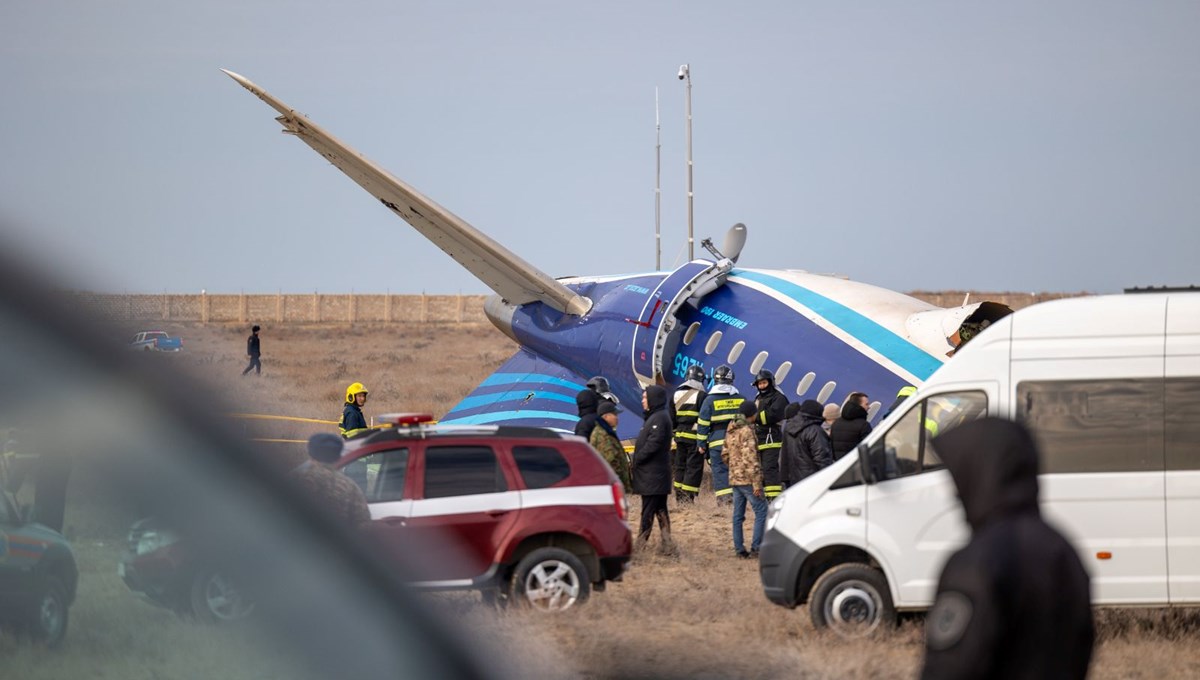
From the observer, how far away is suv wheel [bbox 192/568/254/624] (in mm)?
5223

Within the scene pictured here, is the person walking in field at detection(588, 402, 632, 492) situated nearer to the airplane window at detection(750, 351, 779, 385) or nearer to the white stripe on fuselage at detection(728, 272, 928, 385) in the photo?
the white stripe on fuselage at detection(728, 272, 928, 385)

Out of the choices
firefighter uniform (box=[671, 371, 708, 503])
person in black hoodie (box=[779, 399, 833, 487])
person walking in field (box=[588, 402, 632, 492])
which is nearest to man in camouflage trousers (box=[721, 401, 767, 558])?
person in black hoodie (box=[779, 399, 833, 487])

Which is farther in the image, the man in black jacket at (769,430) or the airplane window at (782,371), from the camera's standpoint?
the airplane window at (782,371)

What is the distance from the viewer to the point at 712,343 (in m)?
19.8

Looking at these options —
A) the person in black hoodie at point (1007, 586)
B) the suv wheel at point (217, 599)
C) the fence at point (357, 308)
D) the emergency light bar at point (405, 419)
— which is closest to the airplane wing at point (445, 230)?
the emergency light bar at point (405, 419)

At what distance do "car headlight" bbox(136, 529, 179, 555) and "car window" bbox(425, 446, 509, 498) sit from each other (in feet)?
18.7

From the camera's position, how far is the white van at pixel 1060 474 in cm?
1008

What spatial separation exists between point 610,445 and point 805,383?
4.06m

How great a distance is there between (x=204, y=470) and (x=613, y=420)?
9.64 m

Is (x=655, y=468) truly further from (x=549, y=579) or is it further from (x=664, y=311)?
(x=664, y=311)

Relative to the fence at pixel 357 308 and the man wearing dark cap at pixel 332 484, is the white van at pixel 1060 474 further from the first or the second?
the fence at pixel 357 308

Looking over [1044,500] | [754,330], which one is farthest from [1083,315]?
[754,330]

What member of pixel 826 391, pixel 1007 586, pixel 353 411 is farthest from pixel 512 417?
pixel 1007 586

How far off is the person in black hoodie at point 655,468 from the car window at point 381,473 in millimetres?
3743
